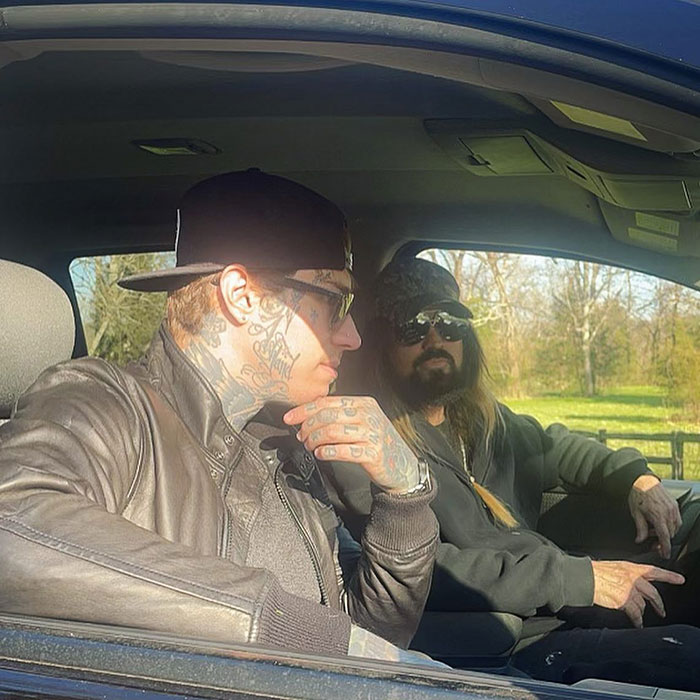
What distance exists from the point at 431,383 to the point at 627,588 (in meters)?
0.77

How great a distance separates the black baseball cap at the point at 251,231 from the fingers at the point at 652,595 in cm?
114

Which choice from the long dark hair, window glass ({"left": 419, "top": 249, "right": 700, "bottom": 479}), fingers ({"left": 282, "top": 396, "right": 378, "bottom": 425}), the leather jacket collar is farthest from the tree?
the leather jacket collar

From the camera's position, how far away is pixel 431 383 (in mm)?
3072

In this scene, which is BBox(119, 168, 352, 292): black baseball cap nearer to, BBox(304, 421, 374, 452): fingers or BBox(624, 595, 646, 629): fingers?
BBox(304, 421, 374, 452): fingers

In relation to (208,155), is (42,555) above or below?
below

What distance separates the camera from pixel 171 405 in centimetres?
197

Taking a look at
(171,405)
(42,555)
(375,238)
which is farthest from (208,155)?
(42,555)

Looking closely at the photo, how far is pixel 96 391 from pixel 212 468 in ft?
0.92

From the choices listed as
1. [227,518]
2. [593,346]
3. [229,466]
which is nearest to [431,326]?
[229,466]

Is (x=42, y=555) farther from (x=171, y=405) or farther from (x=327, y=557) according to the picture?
(x=327, y=557)

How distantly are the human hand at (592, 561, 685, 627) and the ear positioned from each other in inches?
46.2

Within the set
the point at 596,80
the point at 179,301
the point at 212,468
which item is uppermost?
the point at 596,80

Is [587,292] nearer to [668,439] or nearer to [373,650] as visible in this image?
[668,439]

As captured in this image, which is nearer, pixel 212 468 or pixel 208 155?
pixel 212 468
